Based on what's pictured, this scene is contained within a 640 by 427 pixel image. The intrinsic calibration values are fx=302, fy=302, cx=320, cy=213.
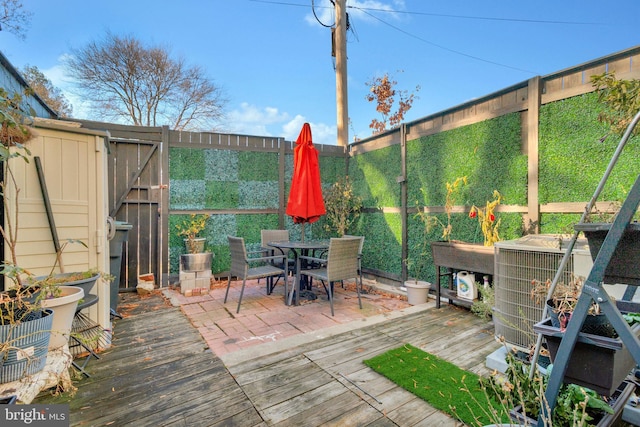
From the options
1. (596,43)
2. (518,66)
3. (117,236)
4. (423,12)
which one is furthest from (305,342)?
(423,12)

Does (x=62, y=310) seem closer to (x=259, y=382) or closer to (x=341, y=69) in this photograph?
(x=259, y=382)

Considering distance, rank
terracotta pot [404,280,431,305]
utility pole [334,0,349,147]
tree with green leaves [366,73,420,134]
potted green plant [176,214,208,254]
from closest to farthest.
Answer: terracotta pot [404,280,431,305] → potted green plant [176,214,208,254] → utility pole [334,0,349,147] → tree with green leaves [366,73,420,134]

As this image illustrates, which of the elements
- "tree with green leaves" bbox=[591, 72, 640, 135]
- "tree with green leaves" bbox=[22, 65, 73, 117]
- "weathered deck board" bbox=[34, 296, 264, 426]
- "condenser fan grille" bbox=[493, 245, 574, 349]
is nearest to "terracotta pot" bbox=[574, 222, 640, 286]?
"tree with green leaves" bbox=[591, 72, 640, 135]

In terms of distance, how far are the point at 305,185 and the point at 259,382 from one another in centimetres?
256

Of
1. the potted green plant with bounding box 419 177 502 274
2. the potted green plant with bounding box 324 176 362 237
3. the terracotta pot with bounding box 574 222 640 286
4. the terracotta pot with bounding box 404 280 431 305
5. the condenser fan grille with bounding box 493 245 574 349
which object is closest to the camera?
the terracotta pot with bounding box 574 222 640 286

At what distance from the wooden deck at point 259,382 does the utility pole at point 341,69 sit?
5.03 meters

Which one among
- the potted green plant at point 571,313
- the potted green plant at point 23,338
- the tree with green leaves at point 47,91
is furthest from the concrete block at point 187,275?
the tree with green leaves at point 47,91

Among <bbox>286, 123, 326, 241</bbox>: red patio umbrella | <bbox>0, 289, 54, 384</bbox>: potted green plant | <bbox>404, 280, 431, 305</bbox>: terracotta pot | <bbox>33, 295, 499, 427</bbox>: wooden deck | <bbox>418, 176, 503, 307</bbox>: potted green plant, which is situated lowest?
<bbox>33, 295, 499, 427</bbox>: wooden deck

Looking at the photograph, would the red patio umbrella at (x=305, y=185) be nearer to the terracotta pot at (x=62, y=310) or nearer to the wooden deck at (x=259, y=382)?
the wooden deck at (x=259, y=382)

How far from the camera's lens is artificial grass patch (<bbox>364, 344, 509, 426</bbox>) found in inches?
71.0

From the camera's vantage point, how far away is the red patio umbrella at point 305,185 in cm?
412

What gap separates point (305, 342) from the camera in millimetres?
2717

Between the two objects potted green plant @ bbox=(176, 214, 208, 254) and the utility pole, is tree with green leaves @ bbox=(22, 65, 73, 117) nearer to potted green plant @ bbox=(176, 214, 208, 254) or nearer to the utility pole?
potted green plant @ bbox=(176, 214, 208, 254)

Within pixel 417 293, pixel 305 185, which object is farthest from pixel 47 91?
pixel 417 293
